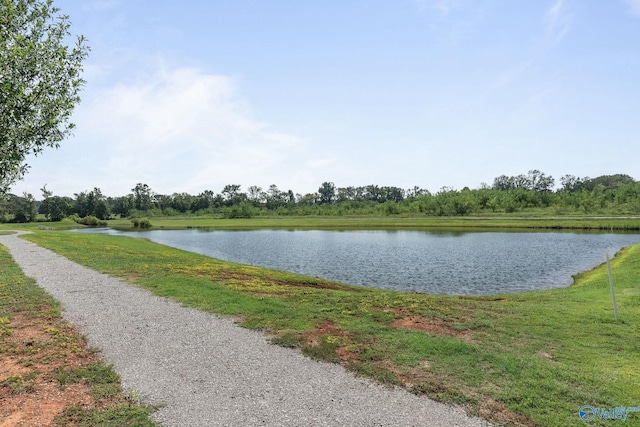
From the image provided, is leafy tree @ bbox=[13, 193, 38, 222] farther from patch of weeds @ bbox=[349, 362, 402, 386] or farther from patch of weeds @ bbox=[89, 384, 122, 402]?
patch of weeds @ bbox=[349, 362, 402, 386]

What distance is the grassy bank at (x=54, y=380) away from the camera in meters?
7.67

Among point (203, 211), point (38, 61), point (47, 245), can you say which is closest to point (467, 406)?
point (38, 61)

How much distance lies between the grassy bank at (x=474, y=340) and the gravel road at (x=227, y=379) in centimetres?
72

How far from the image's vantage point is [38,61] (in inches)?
429

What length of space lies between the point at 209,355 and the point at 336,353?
3.92 metres

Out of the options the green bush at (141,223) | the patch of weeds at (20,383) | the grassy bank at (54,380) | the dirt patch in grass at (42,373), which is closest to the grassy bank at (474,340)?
the grassy bank at (54,380)

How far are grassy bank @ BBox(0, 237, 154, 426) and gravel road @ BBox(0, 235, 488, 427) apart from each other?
0.47m

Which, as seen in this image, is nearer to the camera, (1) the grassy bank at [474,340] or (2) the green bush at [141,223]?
(1) the grassy bank at [474,340]

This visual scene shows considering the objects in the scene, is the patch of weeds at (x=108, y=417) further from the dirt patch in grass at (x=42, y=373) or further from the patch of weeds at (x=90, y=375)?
the patch of weeds at (x=90, y=375)

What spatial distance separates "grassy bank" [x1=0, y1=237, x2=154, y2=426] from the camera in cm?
767

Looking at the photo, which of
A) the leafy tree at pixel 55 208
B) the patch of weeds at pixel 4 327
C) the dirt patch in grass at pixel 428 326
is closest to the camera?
the patch of weeds at pixel 4 327

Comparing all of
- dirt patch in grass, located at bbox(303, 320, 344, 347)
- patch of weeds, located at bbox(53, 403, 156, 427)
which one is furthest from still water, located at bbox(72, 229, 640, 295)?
patch of weeds, located at bbox(53, 403, 156, 427)

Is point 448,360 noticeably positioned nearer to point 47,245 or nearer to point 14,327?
point 14,327

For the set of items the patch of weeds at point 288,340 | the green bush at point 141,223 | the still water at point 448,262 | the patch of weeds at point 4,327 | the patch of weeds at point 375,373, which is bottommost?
the still water at point 448,262
